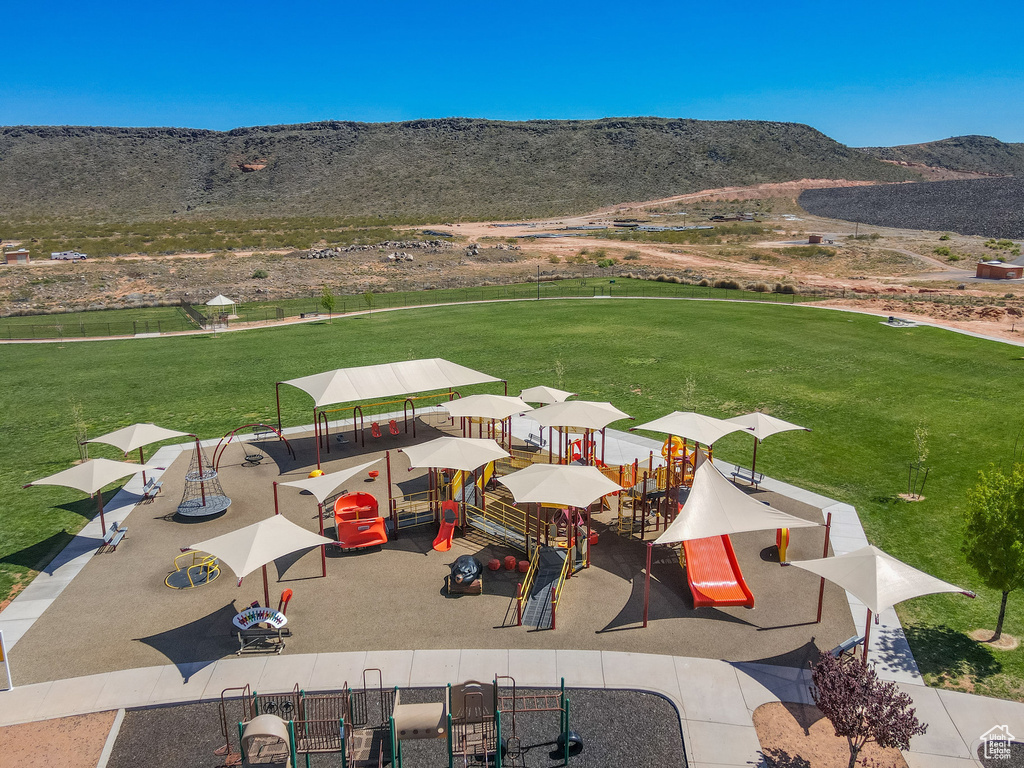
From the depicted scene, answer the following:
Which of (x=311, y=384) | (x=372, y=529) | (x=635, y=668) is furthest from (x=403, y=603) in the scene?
(x=311, y=384)

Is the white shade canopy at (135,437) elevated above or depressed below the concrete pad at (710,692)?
above

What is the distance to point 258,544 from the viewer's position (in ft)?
40.4

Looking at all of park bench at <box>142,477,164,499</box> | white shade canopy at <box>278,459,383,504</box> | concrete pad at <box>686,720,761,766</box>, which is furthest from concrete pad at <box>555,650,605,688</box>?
park bench at <box>142,477,164,499</box>

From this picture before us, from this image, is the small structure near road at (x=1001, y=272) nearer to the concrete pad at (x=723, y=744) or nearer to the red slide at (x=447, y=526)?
the red slide at (x=447, y=526)

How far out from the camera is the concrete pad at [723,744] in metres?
9.26

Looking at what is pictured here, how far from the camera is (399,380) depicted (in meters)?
21.9

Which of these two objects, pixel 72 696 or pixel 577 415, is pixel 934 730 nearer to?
pixel 577 415

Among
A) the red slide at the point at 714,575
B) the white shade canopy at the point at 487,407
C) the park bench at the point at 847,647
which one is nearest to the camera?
the park bench at the point at 847,647

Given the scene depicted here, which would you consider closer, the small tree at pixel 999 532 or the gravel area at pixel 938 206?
the small tree at pixel 999 532

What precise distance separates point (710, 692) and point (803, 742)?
151 centimetres

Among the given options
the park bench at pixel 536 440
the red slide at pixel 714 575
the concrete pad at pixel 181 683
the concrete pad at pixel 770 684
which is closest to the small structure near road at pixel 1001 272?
the park bench at pixel 536 440

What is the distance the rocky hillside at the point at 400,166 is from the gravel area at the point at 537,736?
120548 mm

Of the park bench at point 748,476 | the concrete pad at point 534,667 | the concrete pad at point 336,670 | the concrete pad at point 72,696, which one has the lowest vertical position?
the concrete pad at point 72,696

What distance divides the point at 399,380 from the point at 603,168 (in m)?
140
